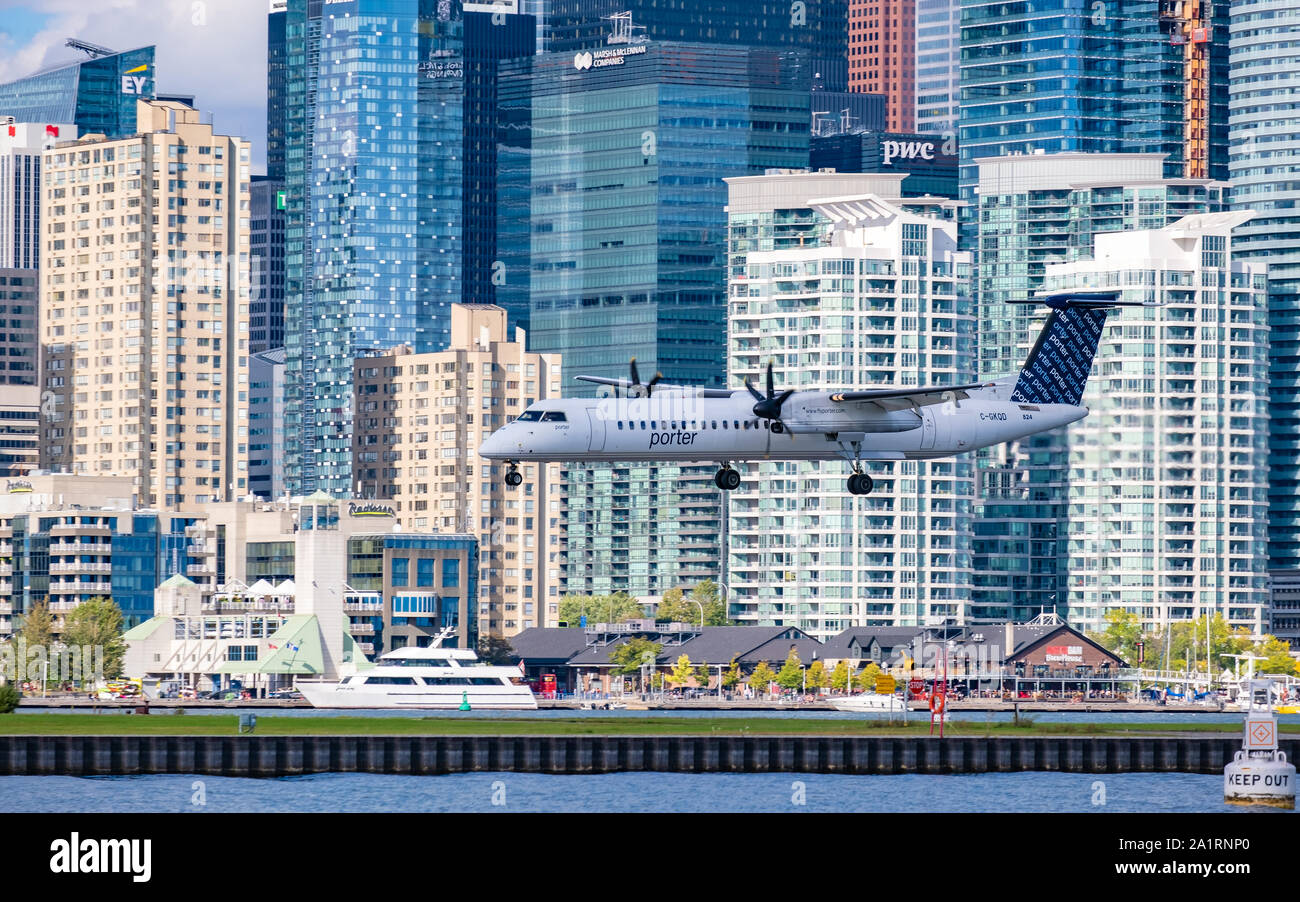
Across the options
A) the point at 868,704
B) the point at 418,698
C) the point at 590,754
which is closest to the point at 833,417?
the point at 590,754

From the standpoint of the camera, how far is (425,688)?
554 ft

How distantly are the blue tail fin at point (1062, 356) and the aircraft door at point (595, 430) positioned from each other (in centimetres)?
1999

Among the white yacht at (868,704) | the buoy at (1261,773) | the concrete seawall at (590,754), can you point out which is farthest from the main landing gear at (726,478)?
the white yacht at (868,704)

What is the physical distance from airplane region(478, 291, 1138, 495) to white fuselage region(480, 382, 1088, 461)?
0.03 m

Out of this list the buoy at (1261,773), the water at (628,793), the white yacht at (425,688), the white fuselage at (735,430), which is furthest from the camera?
the white yacht at (425,688)

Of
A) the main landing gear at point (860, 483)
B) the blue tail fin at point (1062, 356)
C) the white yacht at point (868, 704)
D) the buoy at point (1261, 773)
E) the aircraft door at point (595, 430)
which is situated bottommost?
the white yacht at point (868, 704)

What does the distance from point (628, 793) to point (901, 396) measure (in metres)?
25.0

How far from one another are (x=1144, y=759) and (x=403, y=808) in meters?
35.6

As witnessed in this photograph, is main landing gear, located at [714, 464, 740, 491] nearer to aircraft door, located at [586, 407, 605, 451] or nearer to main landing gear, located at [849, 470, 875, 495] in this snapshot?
aircraft door, located at [586, 407, 605, 451]

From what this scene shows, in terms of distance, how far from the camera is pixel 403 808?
289 ft

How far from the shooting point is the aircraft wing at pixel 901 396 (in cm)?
8031

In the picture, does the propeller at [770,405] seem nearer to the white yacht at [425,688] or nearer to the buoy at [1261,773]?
the buoy at [1261,773]
